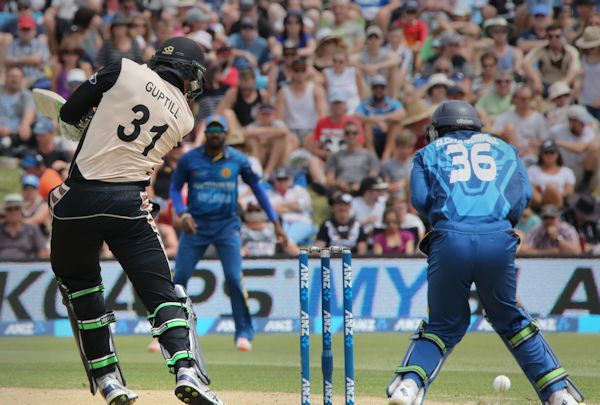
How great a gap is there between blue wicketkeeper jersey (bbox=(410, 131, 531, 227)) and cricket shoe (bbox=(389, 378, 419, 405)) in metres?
1.08

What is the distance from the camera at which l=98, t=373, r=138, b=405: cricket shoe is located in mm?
7562

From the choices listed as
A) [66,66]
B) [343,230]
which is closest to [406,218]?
[343,230]

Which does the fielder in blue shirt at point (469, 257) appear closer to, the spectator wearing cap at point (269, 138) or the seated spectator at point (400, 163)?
the seated spectator at point (400, 163)

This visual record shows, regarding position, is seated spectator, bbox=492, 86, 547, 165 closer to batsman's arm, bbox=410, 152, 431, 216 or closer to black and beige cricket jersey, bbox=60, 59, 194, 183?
batsman's arm, bbox=410, 152, 431, 216

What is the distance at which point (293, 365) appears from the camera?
38.0ft

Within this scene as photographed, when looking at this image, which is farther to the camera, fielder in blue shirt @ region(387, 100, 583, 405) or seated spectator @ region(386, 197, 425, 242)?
seated spectator @ region(386, 197, 425, 242)

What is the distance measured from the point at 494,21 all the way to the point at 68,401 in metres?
12.1

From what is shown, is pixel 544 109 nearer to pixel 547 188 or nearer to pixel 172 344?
pixel 547 188

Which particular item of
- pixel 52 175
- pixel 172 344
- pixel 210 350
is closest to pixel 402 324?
pixel 210 350

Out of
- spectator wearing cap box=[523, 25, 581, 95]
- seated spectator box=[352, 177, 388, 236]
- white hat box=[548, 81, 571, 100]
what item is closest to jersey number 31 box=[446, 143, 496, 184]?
seated spectator box=[352, 177, 388, 236]

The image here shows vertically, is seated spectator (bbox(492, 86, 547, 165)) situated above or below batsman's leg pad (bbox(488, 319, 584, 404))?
below

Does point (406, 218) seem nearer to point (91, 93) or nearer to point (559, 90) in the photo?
point (559, 90)

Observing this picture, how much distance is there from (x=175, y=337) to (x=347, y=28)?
43.3 feet

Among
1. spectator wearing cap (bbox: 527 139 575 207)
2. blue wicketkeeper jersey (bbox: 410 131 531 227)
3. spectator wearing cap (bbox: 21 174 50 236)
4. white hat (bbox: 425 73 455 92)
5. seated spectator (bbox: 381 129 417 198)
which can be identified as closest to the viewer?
blue wicketkeeper jersey (bbox: 410 131 531 227)
